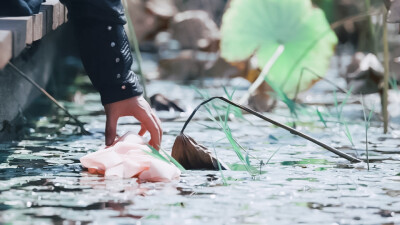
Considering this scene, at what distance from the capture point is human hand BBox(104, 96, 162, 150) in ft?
10.00

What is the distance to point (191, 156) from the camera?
2992 millimetres

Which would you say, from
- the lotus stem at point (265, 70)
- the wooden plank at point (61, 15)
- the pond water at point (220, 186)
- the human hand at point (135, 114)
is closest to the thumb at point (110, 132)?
the human hand at point (135, 114)

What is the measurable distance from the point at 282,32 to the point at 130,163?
6.22ft

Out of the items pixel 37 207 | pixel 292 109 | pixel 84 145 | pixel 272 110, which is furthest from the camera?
pixel 272 110

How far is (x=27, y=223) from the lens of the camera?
2.23 metres

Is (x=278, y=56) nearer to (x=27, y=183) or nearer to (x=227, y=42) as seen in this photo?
(x=227, y=42)

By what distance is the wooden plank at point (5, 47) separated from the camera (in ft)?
7.61

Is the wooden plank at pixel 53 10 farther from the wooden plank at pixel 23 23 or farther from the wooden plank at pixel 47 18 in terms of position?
the wooden plank at pixel 23 23

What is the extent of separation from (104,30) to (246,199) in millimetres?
781

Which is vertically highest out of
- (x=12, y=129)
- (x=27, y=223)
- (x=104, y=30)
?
(x=104, y=30)

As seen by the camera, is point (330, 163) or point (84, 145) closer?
point (330, 163)

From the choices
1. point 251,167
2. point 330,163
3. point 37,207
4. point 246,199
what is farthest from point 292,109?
point 37,207

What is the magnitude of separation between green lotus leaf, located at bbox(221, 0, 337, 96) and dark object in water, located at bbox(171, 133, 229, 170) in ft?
5.21

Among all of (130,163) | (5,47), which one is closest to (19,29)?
(5,47)
